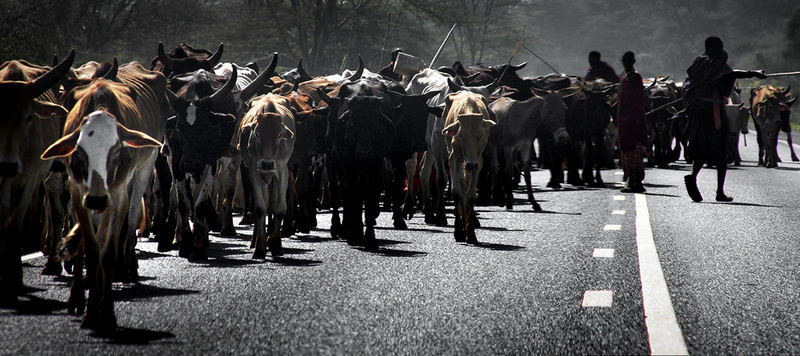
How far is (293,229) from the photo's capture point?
1245cm

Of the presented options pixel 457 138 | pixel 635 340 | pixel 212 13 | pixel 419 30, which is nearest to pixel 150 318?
pixel 635 340

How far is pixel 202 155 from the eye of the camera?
403 inches

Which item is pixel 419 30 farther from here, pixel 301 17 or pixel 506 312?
pixel 506 312

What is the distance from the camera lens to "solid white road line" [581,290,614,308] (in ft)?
23.2

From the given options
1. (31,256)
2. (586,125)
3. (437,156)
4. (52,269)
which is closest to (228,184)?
(437,156)

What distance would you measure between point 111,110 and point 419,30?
53564mm

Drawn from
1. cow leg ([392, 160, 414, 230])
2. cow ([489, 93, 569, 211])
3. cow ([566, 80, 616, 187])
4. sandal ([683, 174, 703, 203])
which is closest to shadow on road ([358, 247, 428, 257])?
cow leg ([392, 160, 414, 230])

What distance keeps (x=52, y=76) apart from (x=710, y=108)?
11509mm

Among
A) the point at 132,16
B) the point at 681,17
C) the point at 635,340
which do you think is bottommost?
the point at 635,340

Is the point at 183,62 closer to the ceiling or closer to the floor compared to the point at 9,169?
closer to the ceiling

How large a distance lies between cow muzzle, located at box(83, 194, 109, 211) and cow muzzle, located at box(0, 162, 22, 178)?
5.52 ft

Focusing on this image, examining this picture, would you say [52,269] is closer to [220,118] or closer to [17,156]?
[17,156]

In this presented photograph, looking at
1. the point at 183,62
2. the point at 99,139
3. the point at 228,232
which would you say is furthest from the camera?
the point at 228,232

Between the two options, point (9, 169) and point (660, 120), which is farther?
point (660, 120)
